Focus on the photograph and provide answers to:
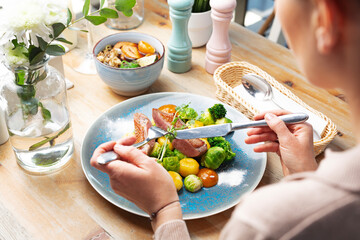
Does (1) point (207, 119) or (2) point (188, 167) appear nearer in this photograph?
(2) point (188, 167)

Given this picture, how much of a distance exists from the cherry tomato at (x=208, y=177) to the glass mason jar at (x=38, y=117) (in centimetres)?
39

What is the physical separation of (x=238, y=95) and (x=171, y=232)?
1.94 ft

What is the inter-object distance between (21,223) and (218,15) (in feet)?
2.95

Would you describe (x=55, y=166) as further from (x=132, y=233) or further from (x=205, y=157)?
(x=205, y=157)

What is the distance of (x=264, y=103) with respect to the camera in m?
1.31

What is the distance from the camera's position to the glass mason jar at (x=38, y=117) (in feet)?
3.31

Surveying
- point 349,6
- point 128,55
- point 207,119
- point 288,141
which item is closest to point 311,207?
point 349,6

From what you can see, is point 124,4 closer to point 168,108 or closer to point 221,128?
point 168,108

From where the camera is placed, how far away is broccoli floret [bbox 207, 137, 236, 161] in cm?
115

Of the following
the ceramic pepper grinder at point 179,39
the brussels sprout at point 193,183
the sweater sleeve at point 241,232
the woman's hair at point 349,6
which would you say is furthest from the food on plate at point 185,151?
the woman's hair at point 349,6

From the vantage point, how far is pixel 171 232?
86cm

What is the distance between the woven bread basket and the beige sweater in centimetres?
61

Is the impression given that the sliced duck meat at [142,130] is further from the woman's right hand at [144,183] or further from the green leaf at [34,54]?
the green leaf at [34,54]

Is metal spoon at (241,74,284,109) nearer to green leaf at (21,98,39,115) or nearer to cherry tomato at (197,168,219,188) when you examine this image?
cherry tomato at (197,168,219,188)
